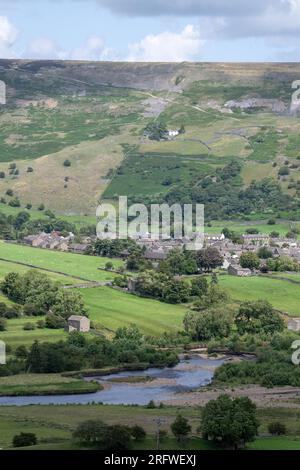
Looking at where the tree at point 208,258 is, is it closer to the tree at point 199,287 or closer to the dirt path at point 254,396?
the tree at point 199,287

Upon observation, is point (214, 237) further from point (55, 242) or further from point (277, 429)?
point (277, 429)

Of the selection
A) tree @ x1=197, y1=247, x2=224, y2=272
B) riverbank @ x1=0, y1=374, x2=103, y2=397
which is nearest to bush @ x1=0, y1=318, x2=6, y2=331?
riverbank @ x1=0, y1=374, x2=103, y2=397

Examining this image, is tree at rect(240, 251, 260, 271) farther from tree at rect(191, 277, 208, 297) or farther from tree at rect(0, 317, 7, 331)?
tree at rect(0, 317, 7, 331)

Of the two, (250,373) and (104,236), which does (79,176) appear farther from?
(250,373)

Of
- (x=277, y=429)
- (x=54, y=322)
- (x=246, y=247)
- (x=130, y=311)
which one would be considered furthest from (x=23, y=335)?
(x=246, y=247)

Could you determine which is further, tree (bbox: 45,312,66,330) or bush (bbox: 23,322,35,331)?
tree (bbox: 45,312,66,330)

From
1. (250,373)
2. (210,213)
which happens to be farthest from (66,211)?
(250,373)
